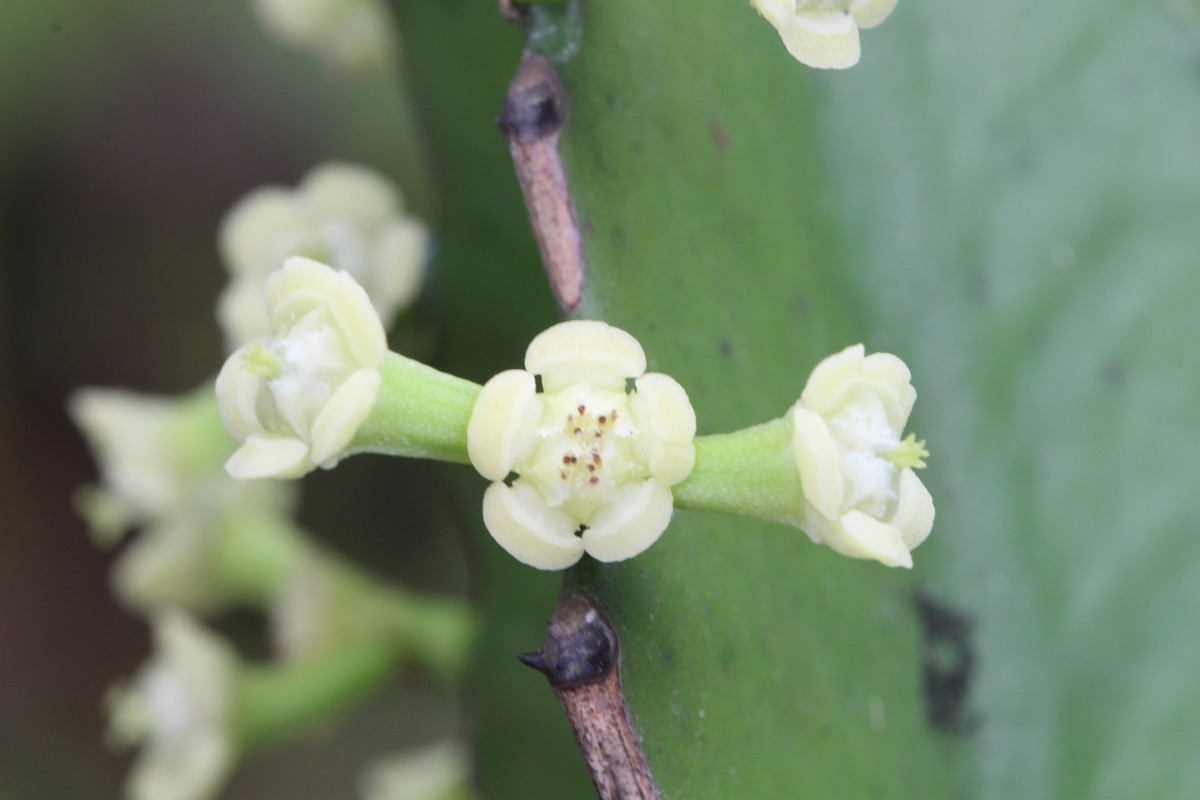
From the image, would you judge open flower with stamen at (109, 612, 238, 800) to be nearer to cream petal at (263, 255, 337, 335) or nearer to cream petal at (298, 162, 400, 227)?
cream petal at (298, 162, 400, 227)

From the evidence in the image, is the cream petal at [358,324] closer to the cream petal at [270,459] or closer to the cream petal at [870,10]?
the cream petal at [270,459]

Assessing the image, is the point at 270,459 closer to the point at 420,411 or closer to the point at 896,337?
the point at 420,411

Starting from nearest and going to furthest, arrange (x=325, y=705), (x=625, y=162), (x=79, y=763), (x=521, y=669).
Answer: (x=625, y=162) → (x=521, y=669) → (x=325, y=705) → (x=79, y=763)

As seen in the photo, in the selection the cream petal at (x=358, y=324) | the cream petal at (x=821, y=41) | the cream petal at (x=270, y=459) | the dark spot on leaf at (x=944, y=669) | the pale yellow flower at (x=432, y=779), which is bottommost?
the pale yellow flower at (x=432, y=779)

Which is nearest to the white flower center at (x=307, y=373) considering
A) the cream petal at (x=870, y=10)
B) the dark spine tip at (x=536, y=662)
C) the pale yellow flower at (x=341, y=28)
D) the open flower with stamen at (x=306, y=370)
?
the open flower with stamen at (x=306, y=370)

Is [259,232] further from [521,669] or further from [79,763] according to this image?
[79,763]

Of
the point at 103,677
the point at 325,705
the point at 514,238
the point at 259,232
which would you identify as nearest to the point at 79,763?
the point at 103,677

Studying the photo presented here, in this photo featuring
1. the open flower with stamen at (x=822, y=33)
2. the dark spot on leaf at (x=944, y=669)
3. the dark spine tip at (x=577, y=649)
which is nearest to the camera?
the dark spine tip at (x=577, y=649)

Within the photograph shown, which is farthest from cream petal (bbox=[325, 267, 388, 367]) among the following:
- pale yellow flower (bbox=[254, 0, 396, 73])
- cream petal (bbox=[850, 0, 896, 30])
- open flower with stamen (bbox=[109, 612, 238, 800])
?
open flower with stamen (bbox=[109, 612, 238, 800])
